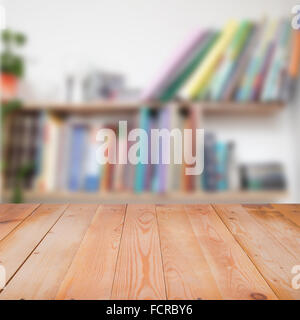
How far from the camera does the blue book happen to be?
1.85m

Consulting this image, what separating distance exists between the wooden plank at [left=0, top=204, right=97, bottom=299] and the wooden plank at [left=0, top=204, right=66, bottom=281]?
0.8 inches

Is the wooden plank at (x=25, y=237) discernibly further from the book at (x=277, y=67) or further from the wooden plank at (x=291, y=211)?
the book at (x=277, y=67)

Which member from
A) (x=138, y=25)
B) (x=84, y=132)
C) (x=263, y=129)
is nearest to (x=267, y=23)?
(x=263, y=129)

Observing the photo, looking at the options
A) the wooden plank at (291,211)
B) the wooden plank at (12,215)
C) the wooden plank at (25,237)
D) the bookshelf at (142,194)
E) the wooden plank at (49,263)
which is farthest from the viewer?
the bookshelf at (142,194)

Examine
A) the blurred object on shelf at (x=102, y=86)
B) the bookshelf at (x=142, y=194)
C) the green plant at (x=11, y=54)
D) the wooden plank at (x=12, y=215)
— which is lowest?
the wooden plank at (x=12, y=215)

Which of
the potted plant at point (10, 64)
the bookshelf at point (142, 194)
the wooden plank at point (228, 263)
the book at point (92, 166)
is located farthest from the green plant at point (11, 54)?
the wooden plank at point (228, 263)

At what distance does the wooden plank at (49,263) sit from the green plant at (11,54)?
2.95 feet

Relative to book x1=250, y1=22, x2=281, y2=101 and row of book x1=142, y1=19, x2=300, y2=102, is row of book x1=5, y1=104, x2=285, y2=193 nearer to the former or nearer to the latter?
row of book x1=142, y1=19, x2=300, y2=102

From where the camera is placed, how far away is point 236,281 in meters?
0.82

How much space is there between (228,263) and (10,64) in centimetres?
147

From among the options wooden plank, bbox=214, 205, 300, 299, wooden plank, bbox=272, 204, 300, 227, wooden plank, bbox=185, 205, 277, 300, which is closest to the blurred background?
wooden plank, bbox=272, 204, 300, 227

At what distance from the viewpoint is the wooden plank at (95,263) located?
2.49ft

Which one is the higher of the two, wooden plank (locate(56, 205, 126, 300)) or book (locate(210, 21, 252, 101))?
book (locate(210, 21, 252, 101))
